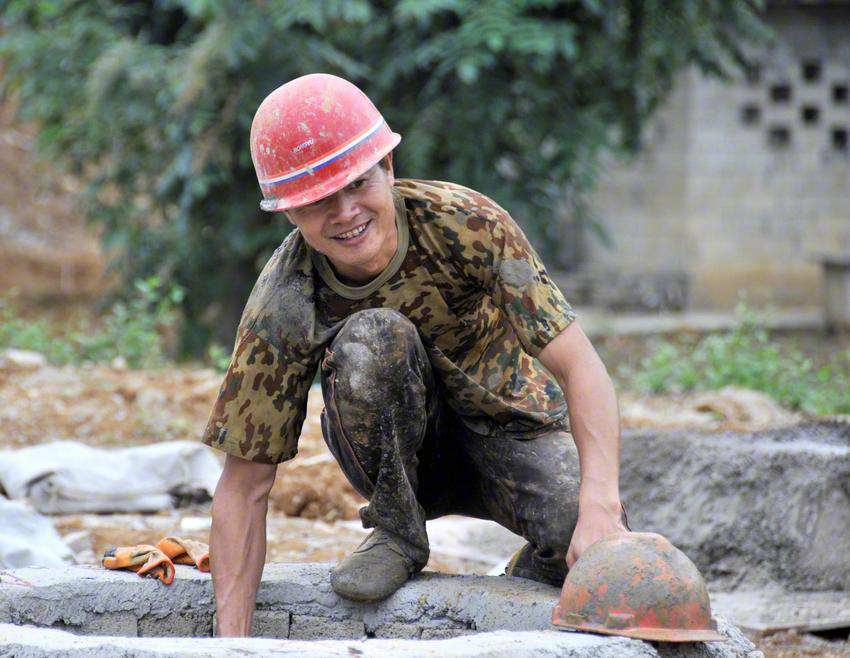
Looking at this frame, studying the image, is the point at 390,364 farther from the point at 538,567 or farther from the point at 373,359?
the point at 538,567

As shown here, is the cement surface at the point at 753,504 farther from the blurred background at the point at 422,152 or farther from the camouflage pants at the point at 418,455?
the camouflage pants at the point at 418,455

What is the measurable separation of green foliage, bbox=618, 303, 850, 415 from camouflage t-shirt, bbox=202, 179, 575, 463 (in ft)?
11.9

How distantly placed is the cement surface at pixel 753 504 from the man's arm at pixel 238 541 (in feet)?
6.27

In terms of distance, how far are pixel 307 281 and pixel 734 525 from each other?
2.03 m

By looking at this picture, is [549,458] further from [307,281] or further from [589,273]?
[589,273]

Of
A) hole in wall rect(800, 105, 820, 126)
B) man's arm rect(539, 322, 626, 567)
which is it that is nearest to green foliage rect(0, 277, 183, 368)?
man's arm rect(539, 322, 626, 567)

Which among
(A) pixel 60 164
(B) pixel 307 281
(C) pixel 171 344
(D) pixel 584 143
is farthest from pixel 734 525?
(A) pixel 60 164

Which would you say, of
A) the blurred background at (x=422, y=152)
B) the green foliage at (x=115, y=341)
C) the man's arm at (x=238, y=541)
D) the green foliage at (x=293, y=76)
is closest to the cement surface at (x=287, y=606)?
the man's arm at (x=238, y=541)

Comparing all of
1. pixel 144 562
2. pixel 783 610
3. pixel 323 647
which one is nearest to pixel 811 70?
pixel 783 610

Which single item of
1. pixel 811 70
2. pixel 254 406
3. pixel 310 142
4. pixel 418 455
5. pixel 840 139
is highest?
pixel 310 142

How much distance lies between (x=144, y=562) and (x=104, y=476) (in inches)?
65.1

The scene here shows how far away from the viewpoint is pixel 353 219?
8.82 ft

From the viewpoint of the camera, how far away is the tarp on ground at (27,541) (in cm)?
357

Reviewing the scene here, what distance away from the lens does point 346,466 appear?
9.68 feet
